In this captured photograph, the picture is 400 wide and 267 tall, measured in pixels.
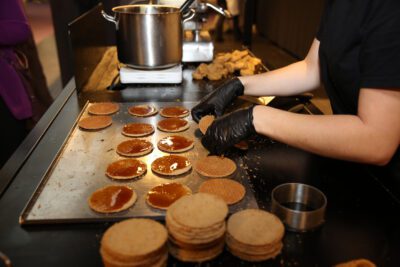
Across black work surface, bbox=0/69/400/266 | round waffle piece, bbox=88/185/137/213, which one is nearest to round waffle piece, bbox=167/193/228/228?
black work surface, bbox=0/69/400/266

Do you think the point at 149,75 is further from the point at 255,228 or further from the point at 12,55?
the point at 255,228

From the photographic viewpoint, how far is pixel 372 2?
3.62 ft

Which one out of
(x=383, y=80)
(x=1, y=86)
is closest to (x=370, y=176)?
(x=383, y=80)

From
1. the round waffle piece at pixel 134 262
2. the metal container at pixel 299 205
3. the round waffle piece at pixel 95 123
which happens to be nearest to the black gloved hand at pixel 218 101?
the round waffle piece at pixel 95 123

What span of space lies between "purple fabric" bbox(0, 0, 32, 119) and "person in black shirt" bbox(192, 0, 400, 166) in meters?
1.35

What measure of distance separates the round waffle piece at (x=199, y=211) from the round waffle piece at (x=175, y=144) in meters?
0.51

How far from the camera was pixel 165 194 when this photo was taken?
116 centimetres

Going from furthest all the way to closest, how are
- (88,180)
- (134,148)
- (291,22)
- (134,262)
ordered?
1. (291,22)
2. (134,148)
3. (88,180)
4. (134,262)

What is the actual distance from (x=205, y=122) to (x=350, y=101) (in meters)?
0.56

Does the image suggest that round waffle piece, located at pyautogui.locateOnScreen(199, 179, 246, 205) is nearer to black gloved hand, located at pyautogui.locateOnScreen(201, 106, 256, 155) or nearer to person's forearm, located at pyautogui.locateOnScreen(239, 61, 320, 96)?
black gloved hand, located at pyautogui.locateOnScreen(201, 106, 256, 155)

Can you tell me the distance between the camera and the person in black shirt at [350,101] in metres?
1.04

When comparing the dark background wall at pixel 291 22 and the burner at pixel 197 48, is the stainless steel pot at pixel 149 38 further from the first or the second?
the dark background wall at pixel 291 22

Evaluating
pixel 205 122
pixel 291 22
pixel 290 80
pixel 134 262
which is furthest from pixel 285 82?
pixel 291 22

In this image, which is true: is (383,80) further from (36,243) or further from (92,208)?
(36,243)
